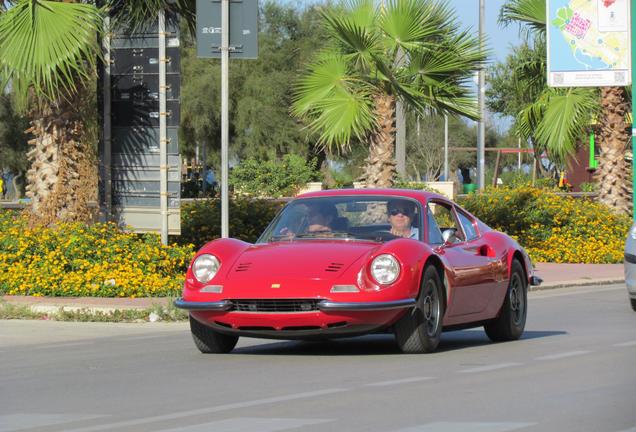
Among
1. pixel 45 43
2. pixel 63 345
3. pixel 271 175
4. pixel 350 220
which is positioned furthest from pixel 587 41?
pixel 271 175

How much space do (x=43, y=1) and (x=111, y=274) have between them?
4032mm

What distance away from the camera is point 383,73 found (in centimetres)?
2378

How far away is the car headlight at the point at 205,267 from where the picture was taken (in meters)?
11.5

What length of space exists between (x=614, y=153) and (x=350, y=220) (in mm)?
19231

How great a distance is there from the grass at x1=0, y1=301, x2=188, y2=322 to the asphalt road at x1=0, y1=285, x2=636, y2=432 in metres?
1.16

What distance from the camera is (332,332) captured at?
11000 mm

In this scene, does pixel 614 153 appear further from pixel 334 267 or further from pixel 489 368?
pixel 489 368

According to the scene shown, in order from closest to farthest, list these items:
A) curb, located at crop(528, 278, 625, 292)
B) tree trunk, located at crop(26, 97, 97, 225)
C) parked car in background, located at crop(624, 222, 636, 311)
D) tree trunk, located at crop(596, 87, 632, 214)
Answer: parked car in background, located at crop(624, 222, 636, 311), tree trunk, located at crop(26, 97, 97, 225), curb, located at crop(528, 278, 625, 292), tree trunk, located at crop(596, 87, 632, 214)

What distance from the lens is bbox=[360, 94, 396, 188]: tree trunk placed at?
24403 mm

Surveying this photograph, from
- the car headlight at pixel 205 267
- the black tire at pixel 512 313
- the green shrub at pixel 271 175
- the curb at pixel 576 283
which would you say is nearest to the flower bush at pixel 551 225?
the curb at pixel 576 283

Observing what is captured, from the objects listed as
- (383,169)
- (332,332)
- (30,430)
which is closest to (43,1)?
(383,169)

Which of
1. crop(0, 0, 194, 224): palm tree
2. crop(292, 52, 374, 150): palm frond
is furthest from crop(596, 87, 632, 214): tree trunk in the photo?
crop(0, 0, 194, 224): palm tree

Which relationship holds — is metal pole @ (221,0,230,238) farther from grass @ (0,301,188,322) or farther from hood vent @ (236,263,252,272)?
hood vent @ (236,263,252,272)

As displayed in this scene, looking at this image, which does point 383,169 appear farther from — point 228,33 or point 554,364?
point 554,364
